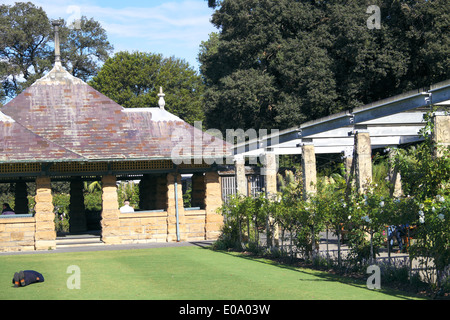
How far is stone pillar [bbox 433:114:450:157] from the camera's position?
30.8ft

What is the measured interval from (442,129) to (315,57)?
1963 centimetres

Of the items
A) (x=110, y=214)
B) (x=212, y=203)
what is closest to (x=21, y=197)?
(x=110, y=214)

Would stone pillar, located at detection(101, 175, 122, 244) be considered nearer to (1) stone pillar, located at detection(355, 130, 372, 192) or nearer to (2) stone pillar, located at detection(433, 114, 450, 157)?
(1) stone pillar, located at detection(355, 130, 372, 192)

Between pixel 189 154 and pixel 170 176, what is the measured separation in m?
1.04

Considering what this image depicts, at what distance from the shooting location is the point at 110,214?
65.3ft

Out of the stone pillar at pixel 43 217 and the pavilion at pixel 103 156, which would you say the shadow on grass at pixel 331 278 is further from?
the stone pillar at pixel 43 217

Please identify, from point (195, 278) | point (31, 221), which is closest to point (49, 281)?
point (195, 278)

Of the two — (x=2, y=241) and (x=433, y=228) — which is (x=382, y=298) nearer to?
(x=433, y=228)

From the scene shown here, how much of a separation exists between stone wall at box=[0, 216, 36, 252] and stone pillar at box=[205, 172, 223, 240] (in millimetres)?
5833

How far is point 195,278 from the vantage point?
11.2 m

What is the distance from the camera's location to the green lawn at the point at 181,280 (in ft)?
30.2

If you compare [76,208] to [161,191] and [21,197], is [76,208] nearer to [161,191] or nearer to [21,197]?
[21,197]

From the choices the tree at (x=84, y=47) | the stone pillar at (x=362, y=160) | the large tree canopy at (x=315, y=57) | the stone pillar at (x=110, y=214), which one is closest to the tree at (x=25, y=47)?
the tree at (x=84, y=47)

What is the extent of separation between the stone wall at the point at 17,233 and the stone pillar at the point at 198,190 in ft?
21.2
